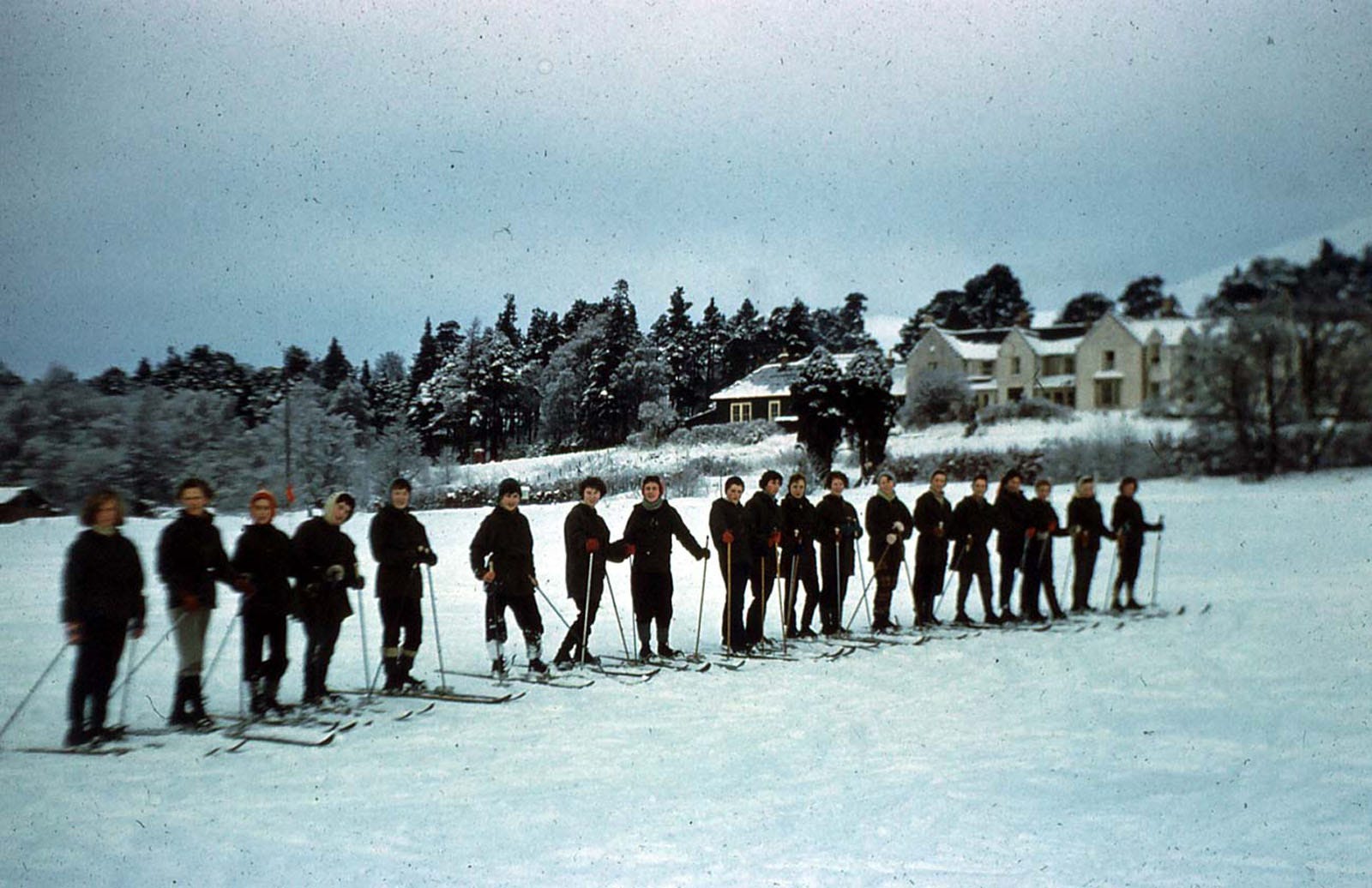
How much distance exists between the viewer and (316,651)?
4.90 metres

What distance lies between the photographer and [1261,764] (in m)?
3.99

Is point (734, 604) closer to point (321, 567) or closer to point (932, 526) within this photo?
point (932, 526)

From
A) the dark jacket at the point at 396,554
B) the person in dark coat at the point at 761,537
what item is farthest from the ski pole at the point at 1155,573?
the dark jacket at the point at 396,554

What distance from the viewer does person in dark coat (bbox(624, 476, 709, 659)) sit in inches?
242

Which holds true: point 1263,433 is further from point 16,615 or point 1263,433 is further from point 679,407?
point 16,615

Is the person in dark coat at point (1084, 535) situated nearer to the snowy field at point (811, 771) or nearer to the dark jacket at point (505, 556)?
the snowy field at point (811, 771)

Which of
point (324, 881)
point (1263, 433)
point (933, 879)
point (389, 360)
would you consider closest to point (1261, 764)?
point (1263, 433)

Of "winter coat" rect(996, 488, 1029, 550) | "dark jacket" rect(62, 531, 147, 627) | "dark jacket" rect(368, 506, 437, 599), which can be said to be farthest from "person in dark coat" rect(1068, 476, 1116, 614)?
"dark jacket" rect(62, 531, 147, 627)

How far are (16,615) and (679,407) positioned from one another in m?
4.28

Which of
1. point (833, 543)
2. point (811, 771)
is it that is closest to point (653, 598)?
point (833, 543)

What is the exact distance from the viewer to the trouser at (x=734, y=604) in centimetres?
648

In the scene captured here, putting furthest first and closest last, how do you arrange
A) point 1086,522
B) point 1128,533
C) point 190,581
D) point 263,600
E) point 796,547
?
point 1086,522 < point 1128,533 < point 796,547 < point 263,600 < point 190,581

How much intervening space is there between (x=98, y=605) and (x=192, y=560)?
1.65 ft

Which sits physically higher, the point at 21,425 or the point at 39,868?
the point at 21,425
